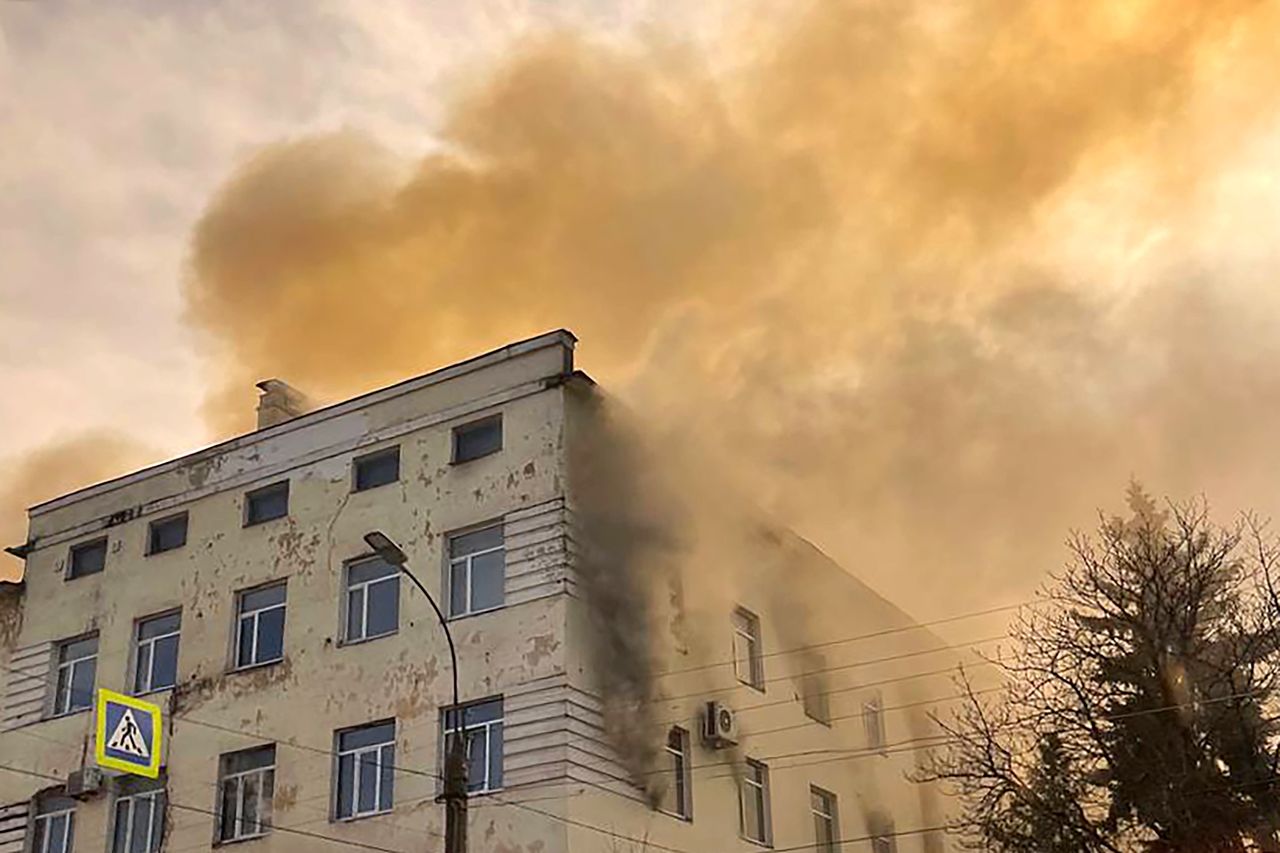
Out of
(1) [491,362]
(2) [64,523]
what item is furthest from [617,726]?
(2) [64,523]

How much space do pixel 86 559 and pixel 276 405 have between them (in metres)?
5.25

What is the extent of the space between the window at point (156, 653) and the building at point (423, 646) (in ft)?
0.24

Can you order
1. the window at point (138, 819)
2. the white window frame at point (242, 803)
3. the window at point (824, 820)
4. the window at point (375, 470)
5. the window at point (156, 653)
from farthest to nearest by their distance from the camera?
the window at point (824, 820), the window at point (156, 653), the window at point (375, 470), the window at point (138, 819), the white window frame at point (242, 803)

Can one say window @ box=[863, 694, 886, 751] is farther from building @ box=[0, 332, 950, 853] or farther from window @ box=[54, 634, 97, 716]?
window @ box=[54, 634, 97, 716]

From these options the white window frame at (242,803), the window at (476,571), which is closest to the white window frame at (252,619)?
the white window frame at (242,803)

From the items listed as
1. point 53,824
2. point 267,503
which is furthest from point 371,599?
point 53,824

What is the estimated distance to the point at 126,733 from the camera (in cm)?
2642

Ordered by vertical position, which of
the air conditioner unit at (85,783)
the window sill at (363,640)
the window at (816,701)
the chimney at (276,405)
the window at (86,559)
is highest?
the chimney at (276,405)

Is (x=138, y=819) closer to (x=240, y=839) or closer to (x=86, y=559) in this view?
(x=240, y=839)

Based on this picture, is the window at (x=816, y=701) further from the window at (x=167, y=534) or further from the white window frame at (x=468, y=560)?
the window at (x=167, y=534)

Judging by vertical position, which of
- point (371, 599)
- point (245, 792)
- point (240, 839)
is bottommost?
point (240, 839)

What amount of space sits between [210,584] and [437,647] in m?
6.34

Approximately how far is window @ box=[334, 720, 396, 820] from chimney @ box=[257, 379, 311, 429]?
327 inches

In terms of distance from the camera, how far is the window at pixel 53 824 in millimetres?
30375
